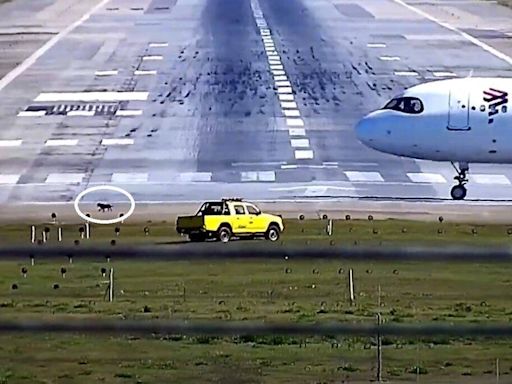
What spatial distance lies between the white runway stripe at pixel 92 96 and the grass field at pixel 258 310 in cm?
2384

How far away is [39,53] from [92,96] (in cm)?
1410

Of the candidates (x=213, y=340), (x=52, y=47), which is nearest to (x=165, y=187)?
(x=213, y=340)

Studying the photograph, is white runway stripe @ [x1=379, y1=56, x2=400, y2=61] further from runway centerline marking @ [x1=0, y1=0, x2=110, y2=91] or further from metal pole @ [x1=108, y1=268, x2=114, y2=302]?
metal pole @ [x1=108, y1=268, x2=114, y2=302]

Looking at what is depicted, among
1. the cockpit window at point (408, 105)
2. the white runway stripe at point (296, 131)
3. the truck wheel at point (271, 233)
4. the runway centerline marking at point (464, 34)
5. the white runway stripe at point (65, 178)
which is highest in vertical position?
the truck wheel at point (271, 233)

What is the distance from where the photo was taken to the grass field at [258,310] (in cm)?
1294

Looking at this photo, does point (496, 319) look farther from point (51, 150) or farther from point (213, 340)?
point (51, 150)

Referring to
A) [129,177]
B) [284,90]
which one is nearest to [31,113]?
[284,90]

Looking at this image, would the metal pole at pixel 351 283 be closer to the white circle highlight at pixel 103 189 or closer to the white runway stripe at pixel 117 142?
the white circle highlight at pixel 103 189

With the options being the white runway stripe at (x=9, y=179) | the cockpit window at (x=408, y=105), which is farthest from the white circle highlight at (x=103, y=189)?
the cockpit window at (x=408, y=105)

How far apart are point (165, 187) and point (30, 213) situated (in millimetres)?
5146

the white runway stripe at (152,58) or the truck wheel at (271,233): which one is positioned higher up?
the truck wheel at (271,233)

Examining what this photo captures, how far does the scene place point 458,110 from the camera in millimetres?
38531

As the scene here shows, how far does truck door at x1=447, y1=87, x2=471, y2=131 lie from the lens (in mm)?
38156

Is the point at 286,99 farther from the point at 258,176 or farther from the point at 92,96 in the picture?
the point at 258,176
